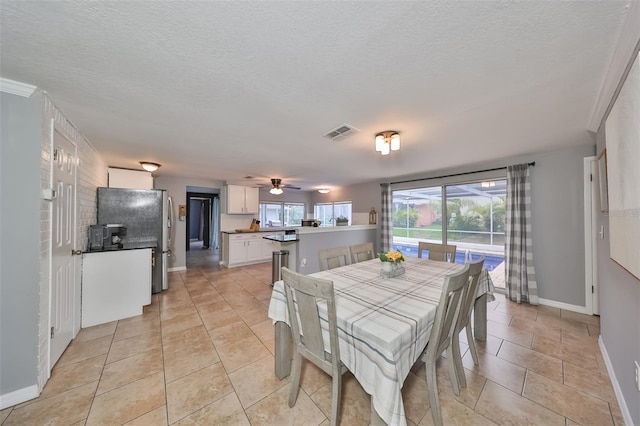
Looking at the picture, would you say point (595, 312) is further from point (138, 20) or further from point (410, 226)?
point (138, 20)

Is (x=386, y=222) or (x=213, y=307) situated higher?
(x=386, y=222)

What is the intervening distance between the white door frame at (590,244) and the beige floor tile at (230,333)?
449 cm

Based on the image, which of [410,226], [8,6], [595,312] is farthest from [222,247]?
[595,312]

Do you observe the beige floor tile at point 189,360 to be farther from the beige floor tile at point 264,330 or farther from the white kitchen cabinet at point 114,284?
the white kitchen cabinet at point 114,284

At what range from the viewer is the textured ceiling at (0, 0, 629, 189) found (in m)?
1.05

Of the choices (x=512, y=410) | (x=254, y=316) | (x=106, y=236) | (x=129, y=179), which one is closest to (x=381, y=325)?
(x=512, y=410)

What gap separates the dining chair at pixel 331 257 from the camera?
253 cm

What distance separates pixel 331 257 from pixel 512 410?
6.02ft

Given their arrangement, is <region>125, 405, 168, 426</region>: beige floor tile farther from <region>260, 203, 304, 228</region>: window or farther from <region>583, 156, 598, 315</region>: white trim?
<region>260, 203, 304, 228</region>: window

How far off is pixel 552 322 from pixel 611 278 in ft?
4.19

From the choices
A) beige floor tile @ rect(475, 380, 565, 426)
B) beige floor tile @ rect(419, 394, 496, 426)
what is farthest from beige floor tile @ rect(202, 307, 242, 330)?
beige floor tile @ rect(475, 380, 565, 426)

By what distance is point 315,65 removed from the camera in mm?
1391

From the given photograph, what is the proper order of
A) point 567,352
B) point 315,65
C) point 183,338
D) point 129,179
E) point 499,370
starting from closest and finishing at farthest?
point 315,65, point 499,370, point 567,352, point 183,338, point 129,179

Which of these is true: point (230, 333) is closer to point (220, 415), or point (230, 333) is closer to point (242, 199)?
point (220, 415)
